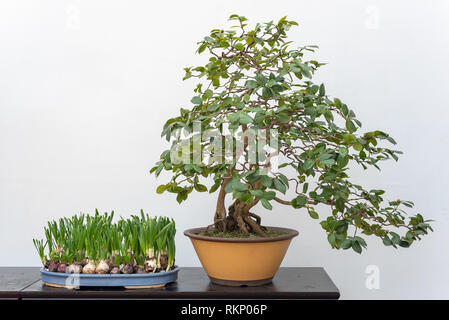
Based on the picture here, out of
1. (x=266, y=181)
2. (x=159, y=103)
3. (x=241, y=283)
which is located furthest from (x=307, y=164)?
(x=159, y=103)

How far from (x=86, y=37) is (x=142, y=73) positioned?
25 centimetres

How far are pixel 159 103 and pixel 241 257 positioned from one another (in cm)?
75

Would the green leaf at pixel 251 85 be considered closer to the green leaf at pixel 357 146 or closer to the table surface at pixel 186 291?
the green leaf at pixel 357 146

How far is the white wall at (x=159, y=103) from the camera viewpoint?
1.78 meters

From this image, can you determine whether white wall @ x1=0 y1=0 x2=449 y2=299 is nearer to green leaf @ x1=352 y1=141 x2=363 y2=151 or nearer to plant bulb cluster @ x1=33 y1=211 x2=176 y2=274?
plant bulb cluster @ x1=33 y1=211 x2=176 y2=274

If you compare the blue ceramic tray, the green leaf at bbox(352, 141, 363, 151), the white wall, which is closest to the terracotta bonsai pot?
the blue ceramic tray

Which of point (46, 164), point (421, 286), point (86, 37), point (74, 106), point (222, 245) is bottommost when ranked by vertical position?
point (421, 286)

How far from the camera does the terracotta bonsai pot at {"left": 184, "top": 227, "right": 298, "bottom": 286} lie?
1.29m

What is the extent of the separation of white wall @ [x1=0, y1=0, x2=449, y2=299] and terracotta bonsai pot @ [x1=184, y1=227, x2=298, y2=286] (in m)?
0.48

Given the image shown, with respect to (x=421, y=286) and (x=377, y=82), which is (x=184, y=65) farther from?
(x=421, y=286)

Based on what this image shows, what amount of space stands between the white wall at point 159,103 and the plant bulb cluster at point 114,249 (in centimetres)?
46

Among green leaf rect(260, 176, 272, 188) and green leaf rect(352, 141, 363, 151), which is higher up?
green leaf rect(352, 141, 363, 151)
